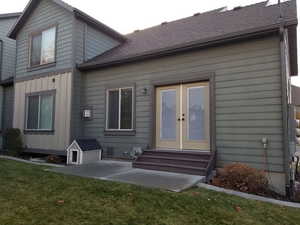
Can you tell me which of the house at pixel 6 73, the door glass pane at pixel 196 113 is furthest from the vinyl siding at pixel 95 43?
the house at pixel 6 73

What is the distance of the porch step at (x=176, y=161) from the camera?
206 inches

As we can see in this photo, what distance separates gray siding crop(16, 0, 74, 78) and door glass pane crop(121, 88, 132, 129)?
2.26 metres

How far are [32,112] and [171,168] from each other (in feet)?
20.9

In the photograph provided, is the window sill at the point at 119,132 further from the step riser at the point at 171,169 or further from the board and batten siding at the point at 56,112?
the board and batten siding at the point at 56,112

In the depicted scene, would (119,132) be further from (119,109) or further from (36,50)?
(36,50)

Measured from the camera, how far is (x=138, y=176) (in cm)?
508

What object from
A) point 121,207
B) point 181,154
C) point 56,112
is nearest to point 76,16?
point 56,112

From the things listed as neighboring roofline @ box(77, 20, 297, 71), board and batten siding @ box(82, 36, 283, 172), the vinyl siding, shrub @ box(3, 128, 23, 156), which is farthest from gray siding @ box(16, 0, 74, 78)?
board and batten siding @ box(82, 36, 283, 172)

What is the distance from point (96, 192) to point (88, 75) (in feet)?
17.1

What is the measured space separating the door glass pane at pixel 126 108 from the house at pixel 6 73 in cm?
672

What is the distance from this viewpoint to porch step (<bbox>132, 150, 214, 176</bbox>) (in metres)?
5.23

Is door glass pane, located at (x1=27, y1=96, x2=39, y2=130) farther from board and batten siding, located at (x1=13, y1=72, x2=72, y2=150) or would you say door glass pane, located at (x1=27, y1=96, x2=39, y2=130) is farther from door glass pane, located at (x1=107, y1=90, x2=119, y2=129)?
door glass pane, located at (x1=107, y1=90, x2=119, y2=129)

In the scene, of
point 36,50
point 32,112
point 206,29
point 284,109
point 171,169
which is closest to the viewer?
point 284,109

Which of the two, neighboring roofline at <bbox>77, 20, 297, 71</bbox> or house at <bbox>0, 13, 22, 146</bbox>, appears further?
house at <bbox>0, 13, 22, 146</bbox>
